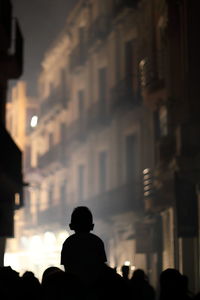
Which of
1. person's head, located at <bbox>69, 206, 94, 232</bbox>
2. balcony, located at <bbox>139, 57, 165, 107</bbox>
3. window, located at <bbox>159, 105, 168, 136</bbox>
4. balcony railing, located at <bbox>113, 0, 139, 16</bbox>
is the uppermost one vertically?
balcony railing, located at <bbox>113, 0, 139, 16</bbox>

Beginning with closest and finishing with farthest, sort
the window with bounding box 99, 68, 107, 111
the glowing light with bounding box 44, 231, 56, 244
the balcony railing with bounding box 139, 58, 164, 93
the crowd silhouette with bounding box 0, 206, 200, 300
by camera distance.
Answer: the crowd silhouette with bounding box 0, 206, 200, 300, the balcony railing with bounding box 139, 58, 164, 93, the window with bounding box 99, 68, 107, 111, the glowing light with bounding box 44, 231, 56, 244

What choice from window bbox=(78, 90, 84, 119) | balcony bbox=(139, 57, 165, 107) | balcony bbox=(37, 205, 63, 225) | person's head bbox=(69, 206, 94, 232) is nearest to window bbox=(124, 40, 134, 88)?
balcony bbox=(139, 57, 165, 107)

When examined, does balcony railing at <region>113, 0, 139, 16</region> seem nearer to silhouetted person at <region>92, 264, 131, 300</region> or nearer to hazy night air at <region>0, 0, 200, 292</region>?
hazy night air at <region>0, 0, 200, 292</region>

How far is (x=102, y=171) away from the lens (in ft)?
154

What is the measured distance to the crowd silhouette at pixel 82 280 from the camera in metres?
5.98

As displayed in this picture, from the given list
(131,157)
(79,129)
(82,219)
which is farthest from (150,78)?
(82,219)

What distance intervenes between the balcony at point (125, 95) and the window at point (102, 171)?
5.18m

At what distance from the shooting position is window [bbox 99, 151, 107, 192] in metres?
46.3

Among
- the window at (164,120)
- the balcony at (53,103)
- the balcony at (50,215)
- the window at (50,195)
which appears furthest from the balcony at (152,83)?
the window at (50,195)

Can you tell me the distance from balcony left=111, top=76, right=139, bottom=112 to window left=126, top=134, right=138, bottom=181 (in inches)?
56.1

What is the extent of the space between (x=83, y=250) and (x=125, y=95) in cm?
3384

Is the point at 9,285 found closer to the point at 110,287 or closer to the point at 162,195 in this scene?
the point at 110,287

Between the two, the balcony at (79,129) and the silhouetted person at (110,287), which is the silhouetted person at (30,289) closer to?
the silhouetted person at (110,287)

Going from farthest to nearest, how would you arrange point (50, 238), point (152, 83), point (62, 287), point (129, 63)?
point (50, 238) → point (129, 63) → point (152, 83) → point (62, 287)
